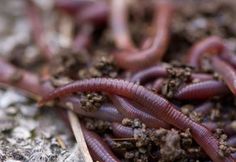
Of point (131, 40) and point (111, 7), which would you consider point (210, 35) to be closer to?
point (131, 40)

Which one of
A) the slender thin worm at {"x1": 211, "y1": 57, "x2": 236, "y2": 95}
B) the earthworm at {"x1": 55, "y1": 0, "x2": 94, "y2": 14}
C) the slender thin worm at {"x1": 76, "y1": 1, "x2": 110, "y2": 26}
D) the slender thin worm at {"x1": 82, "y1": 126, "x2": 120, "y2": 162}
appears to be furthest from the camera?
the earthworm at {"x1": 55, "y1": 0, "x2": 94, "y2": 14}

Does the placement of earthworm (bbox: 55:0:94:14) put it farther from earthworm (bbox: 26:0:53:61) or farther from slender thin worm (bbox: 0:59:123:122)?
slender thin worm (bbox: 0:59:123:122)

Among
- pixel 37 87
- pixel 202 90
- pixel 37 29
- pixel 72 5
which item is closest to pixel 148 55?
pixel 202 90

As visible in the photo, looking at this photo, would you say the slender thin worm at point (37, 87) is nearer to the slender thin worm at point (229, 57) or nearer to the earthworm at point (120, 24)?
the earthworm at point (120, 24)

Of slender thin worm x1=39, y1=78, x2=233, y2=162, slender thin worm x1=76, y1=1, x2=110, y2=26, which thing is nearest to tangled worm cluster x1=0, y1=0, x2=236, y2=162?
slender thin worm x1=39, y1=78, x2=233, y2=162

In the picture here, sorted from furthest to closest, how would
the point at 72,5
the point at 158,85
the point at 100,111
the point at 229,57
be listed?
the point at 72,5
the point at 229,57
the point at 158,85
the point at 100,111

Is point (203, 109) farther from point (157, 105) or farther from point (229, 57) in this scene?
point (229, 57)

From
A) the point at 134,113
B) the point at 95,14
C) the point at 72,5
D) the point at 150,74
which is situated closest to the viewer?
the point at 134,113
